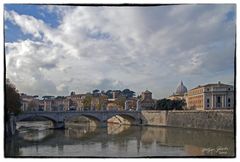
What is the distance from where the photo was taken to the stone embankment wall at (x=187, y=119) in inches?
319

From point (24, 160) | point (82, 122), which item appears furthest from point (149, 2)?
point (82, 122)

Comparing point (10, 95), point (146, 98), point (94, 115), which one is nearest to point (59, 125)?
point (94, 115)

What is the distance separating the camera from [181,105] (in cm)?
1048

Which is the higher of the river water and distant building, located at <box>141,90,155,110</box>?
distant building, located at <box>141,90,155,110</box>

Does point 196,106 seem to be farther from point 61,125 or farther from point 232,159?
point 232,159

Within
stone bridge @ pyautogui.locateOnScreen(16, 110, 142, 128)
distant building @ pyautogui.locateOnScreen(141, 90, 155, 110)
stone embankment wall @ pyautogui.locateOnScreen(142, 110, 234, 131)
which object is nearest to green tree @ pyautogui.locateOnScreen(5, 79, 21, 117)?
distant building @ pyautogui.locateOnScreen(141, 90, 155, 110)

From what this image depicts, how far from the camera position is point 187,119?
944 cm

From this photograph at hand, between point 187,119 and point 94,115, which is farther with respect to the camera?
point 94,115

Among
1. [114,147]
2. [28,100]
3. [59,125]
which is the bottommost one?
[59,125]

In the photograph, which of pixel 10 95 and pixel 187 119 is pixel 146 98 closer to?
pixel 10 95

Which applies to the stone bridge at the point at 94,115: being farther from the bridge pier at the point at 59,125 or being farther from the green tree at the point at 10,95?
the green tree at the point at 10,95

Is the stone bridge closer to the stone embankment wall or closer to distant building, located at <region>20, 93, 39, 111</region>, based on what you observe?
the stone embankment wall

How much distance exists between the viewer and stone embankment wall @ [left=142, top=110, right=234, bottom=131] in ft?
26.6

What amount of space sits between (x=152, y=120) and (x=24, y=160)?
29.7 ft
